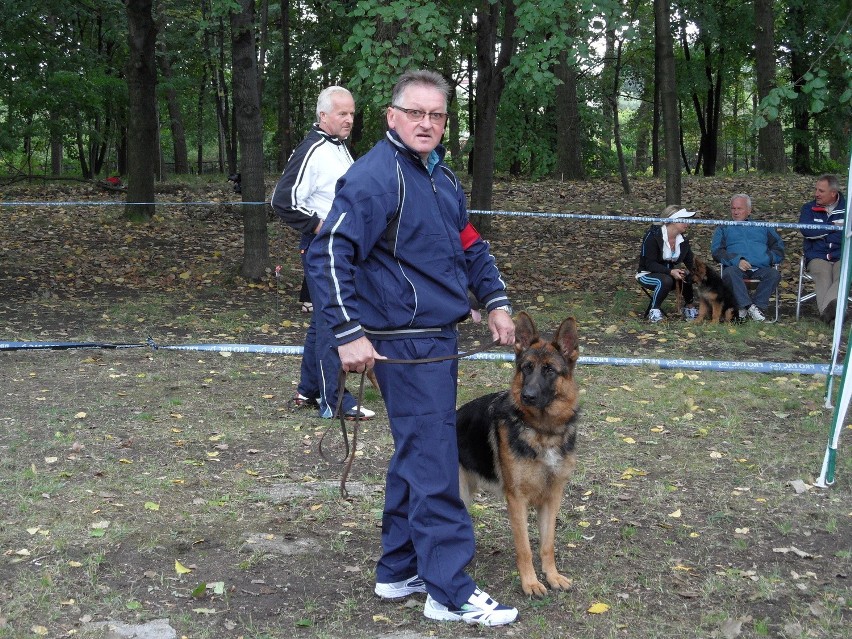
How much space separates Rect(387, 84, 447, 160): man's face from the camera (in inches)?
143

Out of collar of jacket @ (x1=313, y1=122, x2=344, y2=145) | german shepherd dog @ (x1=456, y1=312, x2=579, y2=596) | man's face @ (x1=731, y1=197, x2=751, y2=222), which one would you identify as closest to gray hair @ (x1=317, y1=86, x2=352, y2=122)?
collar of jacket @ (x1=313, y1=122, x2=344, y2=145)

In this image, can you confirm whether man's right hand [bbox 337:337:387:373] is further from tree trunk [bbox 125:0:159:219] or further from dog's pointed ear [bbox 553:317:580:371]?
tree trunk [bbox 125:0:159:219]

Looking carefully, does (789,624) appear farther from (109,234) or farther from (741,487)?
(109,234)

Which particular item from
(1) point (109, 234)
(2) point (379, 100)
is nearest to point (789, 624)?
(2) point (379, 100)

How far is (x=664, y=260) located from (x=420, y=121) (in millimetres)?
7919

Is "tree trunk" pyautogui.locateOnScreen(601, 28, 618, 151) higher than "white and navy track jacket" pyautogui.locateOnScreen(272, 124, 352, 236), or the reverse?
"tree trunk" pyautogui.locateOnScreen(601, 28, 618, 151)

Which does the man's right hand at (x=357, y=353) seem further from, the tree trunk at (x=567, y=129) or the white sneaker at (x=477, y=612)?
the tree trunk at (x=567, y=129)

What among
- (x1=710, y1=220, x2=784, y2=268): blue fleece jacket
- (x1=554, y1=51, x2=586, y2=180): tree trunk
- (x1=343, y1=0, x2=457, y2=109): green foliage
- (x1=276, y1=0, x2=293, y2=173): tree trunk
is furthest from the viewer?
(x1=554, y1=51, x2=586, y2=180): tree trunk

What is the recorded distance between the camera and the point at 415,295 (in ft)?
11.9

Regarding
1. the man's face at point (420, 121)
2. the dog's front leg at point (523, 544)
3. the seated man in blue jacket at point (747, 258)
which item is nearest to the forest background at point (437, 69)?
the seated man in blue jacket at point (747, 258)

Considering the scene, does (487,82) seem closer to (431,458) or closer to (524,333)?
(524,333)

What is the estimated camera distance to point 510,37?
13828 millimetres

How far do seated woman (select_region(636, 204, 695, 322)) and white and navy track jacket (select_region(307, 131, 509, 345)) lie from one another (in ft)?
24.7

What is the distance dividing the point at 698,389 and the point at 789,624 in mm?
4118
